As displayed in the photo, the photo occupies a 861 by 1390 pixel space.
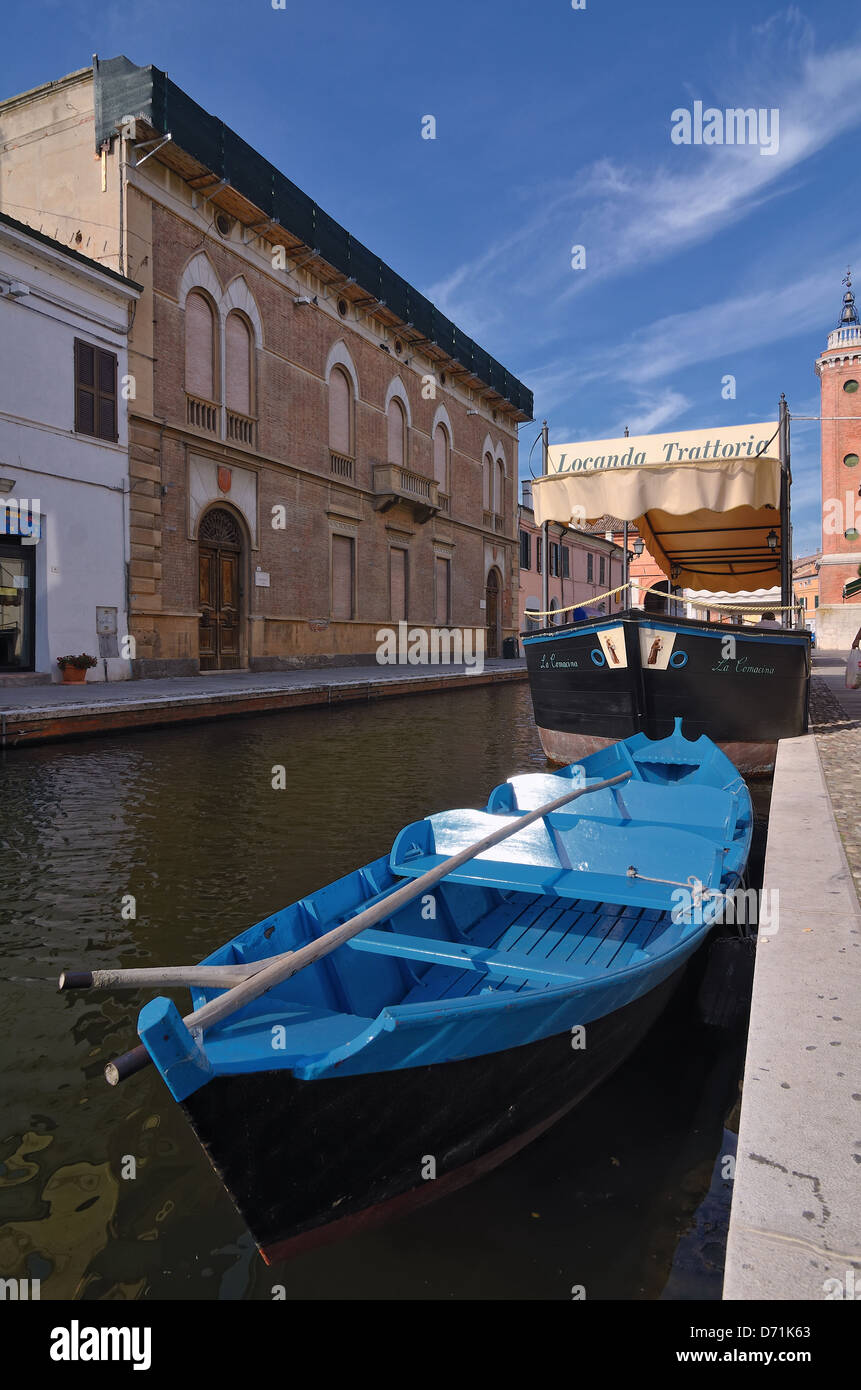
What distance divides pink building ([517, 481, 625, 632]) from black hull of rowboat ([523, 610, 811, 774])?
22.5 meters

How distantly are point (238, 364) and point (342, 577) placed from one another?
625cm

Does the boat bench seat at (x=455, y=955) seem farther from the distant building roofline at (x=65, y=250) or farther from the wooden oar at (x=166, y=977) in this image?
the distant building roofline at (x=65, y=250)

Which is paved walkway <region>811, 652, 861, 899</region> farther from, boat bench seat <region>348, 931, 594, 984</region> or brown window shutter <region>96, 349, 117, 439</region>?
brown window shutter <region>96, 349, 117, 439</region>

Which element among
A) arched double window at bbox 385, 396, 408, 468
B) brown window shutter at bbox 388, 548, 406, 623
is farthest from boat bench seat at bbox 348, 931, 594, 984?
arched double window at bbox 385, 396, 408, 468

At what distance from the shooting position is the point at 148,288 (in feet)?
53.5

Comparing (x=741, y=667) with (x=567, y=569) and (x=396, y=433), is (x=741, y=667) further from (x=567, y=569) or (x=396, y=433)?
(x=567, y=569)

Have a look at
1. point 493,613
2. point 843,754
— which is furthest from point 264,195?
point 843,754

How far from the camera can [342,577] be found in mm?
22938

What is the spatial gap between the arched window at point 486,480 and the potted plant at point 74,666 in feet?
66.1

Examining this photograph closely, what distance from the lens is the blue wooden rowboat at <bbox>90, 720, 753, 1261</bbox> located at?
195 cm

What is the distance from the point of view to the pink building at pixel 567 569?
3525 centimetres

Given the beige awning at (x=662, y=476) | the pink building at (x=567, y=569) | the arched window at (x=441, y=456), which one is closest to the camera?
the beige awning at (x=662, y=476)

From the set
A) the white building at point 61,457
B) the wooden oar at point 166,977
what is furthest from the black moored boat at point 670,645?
the white building at point 61,457

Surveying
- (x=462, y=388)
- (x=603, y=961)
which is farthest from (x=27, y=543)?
(x=462, y=388)
